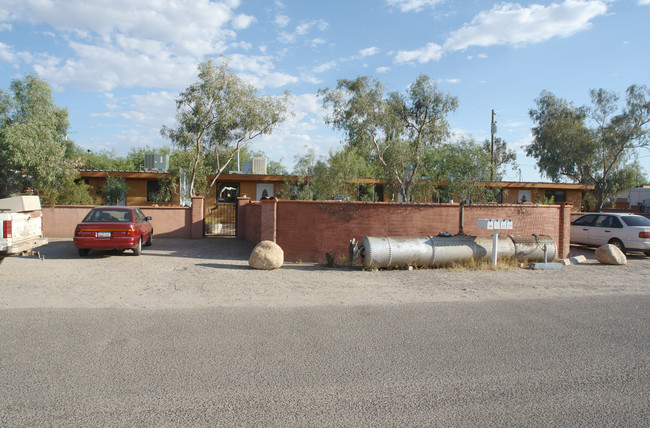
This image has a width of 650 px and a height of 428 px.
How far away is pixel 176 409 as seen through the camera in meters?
3.68

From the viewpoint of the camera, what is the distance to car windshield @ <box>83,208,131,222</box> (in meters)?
13.3

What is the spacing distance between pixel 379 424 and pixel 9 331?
5.05 meters

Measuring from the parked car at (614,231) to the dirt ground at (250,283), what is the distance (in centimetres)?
121

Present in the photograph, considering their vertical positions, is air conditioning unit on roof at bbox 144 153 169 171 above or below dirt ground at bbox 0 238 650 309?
above

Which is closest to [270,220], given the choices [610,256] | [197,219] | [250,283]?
[250,283]

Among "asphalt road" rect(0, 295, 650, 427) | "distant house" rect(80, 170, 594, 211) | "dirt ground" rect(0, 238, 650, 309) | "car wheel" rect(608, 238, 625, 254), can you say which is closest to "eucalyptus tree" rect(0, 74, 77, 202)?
"distant house" rect(80, 170, 594, 211)

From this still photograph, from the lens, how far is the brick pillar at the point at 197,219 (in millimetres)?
18609

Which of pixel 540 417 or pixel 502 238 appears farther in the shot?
pixel 502 238

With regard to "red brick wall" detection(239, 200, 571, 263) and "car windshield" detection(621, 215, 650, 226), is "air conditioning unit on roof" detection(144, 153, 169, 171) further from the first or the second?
"car windshield" detection(621, 215, 650, 226)

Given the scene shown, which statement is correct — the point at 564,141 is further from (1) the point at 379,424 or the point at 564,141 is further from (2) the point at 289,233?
(1) the point at 379,424

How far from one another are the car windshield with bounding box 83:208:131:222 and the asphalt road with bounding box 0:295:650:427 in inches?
267

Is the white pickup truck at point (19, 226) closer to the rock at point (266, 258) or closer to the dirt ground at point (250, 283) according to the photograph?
the dirt ground at point (250, 283)

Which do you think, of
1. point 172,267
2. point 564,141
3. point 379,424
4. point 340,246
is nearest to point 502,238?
point 340,246

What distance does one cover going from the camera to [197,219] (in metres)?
18.6
